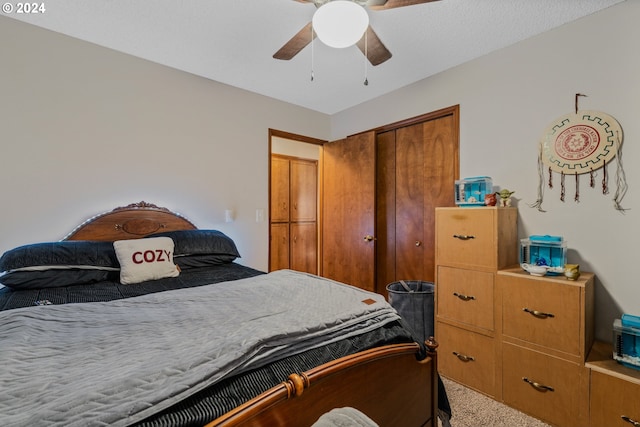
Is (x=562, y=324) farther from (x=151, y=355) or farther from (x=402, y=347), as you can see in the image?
(x=151, y=355)

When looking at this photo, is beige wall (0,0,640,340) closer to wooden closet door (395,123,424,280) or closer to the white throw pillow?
wooden closet door (395,123,424,280)

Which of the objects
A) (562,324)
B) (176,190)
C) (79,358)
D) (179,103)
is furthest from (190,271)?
(562,324)

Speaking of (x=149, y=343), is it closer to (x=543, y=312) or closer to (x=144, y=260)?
(x=144, y=260)

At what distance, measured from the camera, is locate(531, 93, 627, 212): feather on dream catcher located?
1.74 m

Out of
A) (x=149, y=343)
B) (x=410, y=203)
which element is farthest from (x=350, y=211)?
(x=149, y=343)

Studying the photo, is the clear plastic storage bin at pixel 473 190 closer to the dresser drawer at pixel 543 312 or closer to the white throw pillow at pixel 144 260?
the dresser drawer at pixel 543 312

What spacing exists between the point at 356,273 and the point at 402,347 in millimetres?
2154

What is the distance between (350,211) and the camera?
3.33m

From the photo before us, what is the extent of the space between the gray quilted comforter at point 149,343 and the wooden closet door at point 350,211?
1852 millimetres

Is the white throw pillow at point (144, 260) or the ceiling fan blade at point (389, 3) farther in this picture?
the white throw pillow at point (144, 260)

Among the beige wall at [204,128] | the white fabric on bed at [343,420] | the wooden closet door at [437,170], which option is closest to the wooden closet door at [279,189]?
the beige wall at [204,128]

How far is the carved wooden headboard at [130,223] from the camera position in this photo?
7.04 ft

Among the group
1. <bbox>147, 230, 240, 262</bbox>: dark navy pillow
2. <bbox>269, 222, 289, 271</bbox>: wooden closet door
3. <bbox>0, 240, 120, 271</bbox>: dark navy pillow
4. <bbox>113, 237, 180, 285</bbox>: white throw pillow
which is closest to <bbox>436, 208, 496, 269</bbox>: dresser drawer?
<bbox>147, 230, 240, 262</bbox>: dark navy pillow

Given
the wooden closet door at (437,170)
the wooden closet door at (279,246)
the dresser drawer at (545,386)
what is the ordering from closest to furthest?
1. the dresser drawer at (545,386)
2. the wooden closet door at (437,170)
3. the wooden closet door at (279,246)
